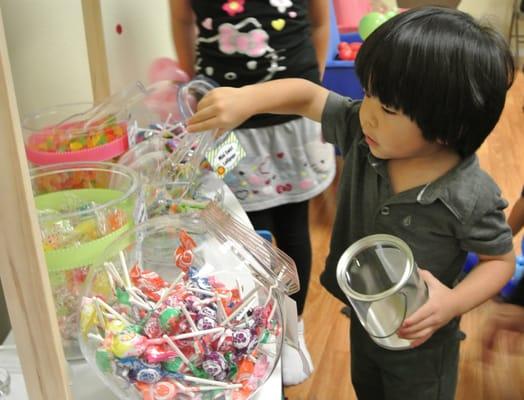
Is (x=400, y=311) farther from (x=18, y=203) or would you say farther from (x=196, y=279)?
(x=18, y=203)

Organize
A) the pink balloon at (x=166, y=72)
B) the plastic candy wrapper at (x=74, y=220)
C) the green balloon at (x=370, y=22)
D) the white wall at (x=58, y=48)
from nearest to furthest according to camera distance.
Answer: the plastic candy wrapper at (x=74, y=220), the white wall at (x=58, y=48), the pink balloon at (x=166, y=72), the green balloon at (x=370, y=22)

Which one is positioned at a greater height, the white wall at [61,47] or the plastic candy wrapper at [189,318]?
the white wall at [61,47]

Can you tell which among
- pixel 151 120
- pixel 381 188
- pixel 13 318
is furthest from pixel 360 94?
pixel 13 318

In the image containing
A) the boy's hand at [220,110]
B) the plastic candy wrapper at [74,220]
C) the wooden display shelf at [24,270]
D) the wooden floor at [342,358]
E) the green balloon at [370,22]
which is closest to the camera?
the wooden display shelf at [24,270]

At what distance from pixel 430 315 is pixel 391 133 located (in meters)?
0.23

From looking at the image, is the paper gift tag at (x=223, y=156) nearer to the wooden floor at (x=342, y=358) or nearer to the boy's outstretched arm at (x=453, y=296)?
the boy's outstretched arm at (x=453, y=296)

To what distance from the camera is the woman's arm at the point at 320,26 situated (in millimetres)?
1272

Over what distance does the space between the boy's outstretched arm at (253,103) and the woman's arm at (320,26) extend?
0.43 metres

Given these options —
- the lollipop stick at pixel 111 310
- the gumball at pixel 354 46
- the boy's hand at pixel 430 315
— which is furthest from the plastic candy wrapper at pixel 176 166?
the gumball at pixel 354 46

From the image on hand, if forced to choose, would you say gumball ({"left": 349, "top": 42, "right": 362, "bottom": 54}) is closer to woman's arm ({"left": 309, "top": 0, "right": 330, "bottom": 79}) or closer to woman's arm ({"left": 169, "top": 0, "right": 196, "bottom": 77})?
woman's arm ({"left": 309, "top": 0, "right": 330, "bottom": 79})

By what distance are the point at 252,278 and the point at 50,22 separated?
2.88ft

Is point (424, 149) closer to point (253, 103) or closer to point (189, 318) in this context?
point (253, 103)

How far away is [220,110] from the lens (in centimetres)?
77

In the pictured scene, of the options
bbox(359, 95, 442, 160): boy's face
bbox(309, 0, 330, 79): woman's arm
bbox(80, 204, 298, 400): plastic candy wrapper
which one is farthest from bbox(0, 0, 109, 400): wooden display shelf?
bbox(309, 0, 330, 79): woman's arm
